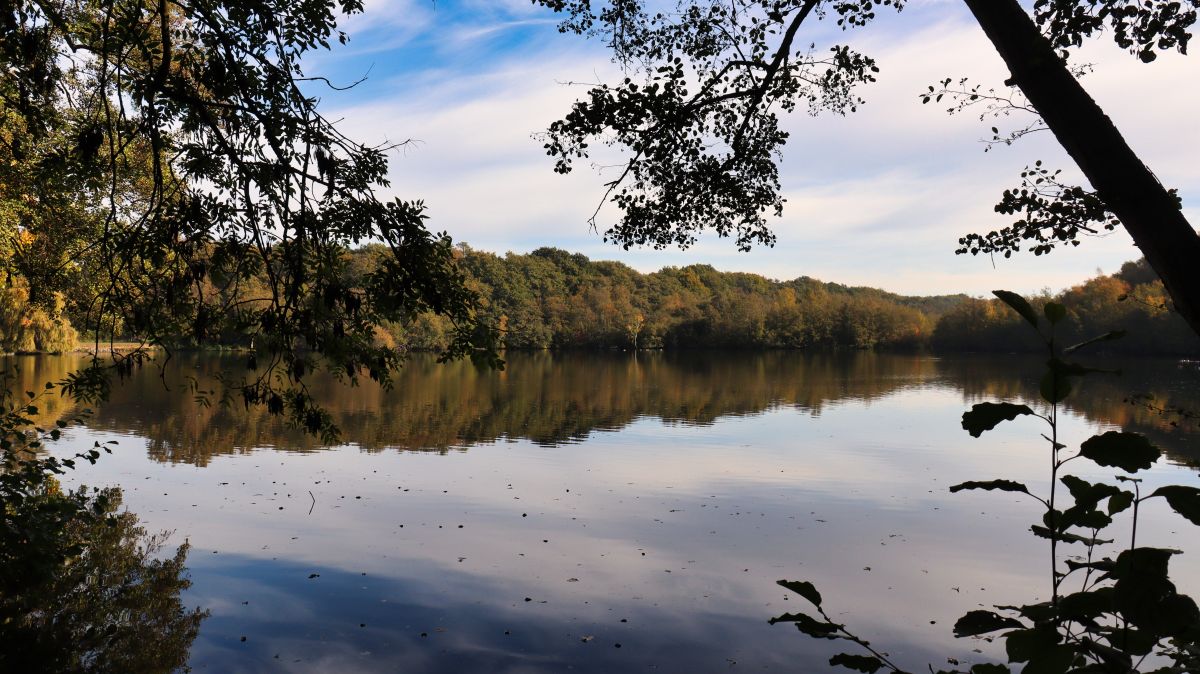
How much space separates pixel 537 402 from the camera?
2561 cm

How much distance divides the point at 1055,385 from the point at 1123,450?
0.16 metres

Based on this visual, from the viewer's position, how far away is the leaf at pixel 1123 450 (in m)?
1.37

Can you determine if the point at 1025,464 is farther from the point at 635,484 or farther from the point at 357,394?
the point at 357,394

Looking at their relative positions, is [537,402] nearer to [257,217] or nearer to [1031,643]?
[257,217]

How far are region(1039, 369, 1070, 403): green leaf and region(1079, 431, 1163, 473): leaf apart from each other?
0.10m

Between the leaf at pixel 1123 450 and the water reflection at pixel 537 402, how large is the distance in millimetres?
6743

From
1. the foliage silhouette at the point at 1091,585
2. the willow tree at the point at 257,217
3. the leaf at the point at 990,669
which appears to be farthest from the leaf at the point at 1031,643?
the willow tree at the point at 257,217

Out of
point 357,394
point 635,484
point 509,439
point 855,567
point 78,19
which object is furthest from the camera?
point 357,394

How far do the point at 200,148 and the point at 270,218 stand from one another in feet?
1.48

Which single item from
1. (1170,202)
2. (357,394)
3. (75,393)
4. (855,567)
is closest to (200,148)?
(75,393)

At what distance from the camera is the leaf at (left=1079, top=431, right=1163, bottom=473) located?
1.37m

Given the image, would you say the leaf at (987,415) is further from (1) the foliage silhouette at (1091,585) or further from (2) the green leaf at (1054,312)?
(2) the green leaf at (1054,312)

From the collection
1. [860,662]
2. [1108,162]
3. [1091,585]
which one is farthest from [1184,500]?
[1108,162]

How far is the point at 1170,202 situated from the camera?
7.74 ft
